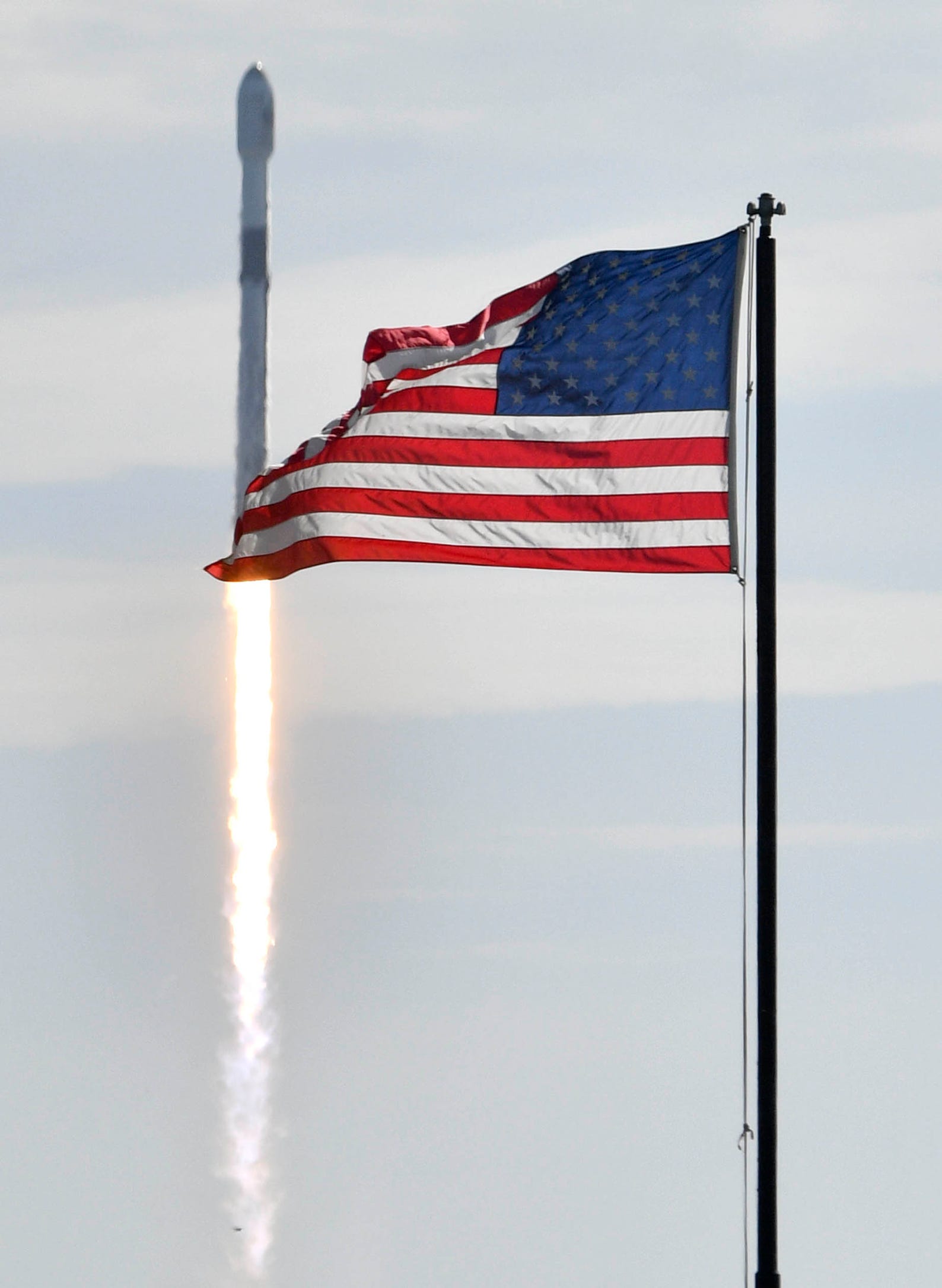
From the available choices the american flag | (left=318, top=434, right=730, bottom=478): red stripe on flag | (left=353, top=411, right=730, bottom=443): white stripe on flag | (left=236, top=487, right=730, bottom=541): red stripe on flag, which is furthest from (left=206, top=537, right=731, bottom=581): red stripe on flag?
(left=353, top=411, right=730, bottom=443): white stripe on flag

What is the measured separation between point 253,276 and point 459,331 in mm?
45482

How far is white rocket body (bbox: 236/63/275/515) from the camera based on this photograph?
8250cm

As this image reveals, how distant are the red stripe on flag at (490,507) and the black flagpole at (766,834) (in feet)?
10.4

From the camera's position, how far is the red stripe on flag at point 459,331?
1558 inches

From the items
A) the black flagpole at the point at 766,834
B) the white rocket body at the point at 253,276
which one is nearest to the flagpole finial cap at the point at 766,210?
the black flagpole at the point at 766,834

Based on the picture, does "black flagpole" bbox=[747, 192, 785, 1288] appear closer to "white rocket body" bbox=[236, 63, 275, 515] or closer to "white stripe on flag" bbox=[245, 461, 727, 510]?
"white stripe on flag" bbox=[245, 461, 727, 510]

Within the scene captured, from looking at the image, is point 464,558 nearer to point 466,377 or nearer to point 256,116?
point 466,377

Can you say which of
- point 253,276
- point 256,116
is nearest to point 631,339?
point 253,276

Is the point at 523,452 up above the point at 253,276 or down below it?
below

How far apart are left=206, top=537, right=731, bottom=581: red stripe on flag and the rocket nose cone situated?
48990mm

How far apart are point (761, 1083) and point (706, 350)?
1031 cm

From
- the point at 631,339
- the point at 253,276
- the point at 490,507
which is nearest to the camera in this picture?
the point at 631,339

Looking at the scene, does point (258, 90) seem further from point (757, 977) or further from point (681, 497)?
point (757, 977)

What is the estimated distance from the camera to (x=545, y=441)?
126ft
